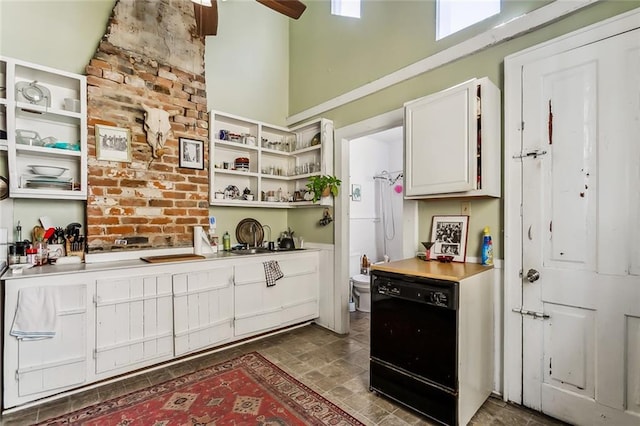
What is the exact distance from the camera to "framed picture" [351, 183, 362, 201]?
4668 mm

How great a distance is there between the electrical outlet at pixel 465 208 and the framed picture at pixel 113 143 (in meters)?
2.98

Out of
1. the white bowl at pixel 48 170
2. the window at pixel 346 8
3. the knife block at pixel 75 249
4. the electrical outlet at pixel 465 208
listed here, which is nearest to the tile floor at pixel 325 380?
the knife block at pixel 75 249

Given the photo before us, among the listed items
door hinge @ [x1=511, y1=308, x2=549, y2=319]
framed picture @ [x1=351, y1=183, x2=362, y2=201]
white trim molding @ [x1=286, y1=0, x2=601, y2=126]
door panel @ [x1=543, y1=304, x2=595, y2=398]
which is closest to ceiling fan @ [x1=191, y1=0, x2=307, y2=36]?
white trim molding @ [x1=286, y1=0, x2=601, y2=126]

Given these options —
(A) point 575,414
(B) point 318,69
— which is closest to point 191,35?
(B) point 318,69

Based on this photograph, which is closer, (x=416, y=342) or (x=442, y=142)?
(x=416, y=342)

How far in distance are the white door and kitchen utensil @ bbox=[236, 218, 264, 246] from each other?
110 inches

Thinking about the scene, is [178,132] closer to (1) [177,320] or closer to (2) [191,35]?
(2) [191,35]

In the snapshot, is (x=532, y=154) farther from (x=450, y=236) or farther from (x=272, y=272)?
(x=272, y=272)

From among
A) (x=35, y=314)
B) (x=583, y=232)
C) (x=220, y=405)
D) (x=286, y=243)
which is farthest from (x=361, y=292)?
(x=35, y=314)

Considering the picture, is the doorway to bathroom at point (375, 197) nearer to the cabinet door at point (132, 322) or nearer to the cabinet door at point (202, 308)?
the cabinet door at point (202, 308)

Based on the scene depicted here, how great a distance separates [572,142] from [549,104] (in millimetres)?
296

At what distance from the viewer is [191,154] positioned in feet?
10.3

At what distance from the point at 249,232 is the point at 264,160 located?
99 centimetres

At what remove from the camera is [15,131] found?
88.4 inches
